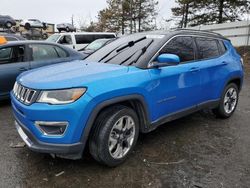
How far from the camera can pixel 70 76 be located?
3.07 metres

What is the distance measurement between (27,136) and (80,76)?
3.11 feet

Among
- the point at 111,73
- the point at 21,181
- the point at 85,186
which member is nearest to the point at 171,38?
the point at 111,73

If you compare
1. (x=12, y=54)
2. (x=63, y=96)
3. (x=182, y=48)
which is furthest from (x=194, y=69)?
(x=12, y=54)

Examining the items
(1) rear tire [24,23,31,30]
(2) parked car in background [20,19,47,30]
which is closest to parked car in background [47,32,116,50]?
(1) rear tire [24,23,31,30]

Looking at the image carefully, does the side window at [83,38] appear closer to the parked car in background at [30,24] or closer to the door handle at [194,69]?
the door handle at [194,69]

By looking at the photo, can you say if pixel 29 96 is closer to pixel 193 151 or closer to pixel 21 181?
pixel 21 181

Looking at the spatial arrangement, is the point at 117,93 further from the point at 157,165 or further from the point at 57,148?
the point at 157,165

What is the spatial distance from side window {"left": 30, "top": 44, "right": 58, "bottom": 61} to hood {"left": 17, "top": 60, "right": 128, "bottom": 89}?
10.3 feet

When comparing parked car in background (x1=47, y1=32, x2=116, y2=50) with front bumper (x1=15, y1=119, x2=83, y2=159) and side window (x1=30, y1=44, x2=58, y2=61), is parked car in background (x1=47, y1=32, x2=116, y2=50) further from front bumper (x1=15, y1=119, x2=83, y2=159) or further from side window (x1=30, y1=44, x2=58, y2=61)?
front bumper (x1=15, y1=119, x2=83, y2=159)

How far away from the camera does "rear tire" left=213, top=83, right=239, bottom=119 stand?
197 inches

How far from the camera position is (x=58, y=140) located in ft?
9.32

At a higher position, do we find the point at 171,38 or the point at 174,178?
the point at 171,38

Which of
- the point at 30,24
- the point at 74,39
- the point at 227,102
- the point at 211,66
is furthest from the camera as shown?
the point at 30,24

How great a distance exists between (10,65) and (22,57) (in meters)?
0.38
